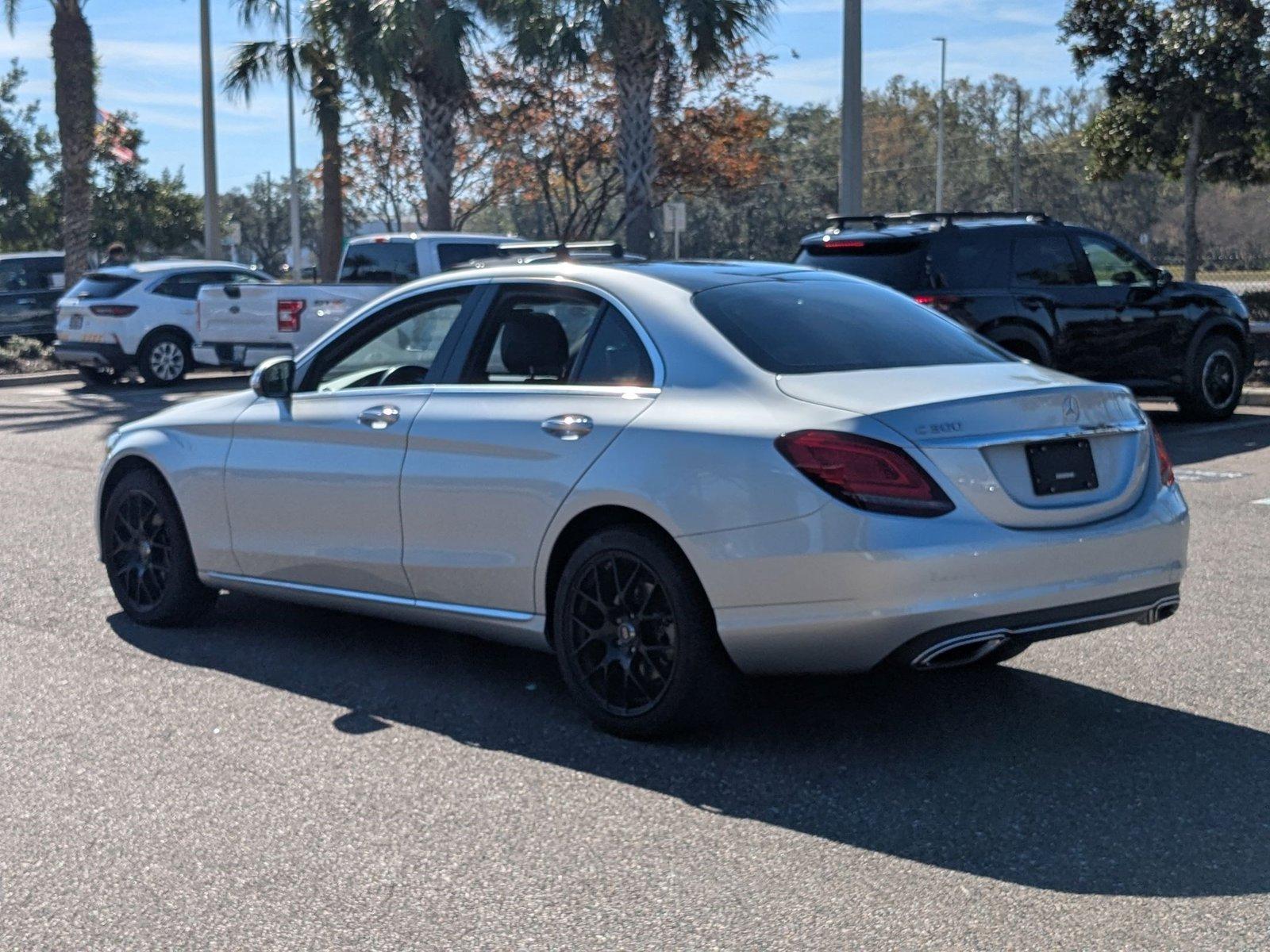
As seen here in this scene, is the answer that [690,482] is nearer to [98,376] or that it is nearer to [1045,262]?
[1045,262]

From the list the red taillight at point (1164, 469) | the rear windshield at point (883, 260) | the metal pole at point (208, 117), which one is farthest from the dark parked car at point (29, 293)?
the red taillight at point (1164, 469)

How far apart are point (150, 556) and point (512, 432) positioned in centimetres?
234

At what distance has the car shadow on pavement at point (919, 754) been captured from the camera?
4.42 meters

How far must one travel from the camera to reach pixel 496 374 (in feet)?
20.1

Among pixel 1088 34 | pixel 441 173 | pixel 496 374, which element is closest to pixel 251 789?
pixel 496 374

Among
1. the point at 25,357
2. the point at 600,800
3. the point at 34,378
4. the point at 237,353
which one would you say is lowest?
the point at 600,800

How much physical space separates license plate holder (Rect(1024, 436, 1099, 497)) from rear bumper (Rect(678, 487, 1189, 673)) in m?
0.13

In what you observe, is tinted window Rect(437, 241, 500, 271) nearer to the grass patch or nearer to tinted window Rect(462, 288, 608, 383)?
the grass patch

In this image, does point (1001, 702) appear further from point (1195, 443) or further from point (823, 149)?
point (823, 149)

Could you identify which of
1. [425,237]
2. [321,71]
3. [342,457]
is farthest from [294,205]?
[342,457]

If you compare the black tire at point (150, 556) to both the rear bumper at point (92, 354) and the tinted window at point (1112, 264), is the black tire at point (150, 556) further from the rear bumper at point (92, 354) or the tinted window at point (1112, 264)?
the rear bumper at point (92, 354)

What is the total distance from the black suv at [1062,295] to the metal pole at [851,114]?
313 cm

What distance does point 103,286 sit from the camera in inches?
877

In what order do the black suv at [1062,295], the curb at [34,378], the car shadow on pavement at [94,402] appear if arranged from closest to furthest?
the black suv at [1062,295]
the car shadow on pavement at [94,402]
the curb at [34,378]
